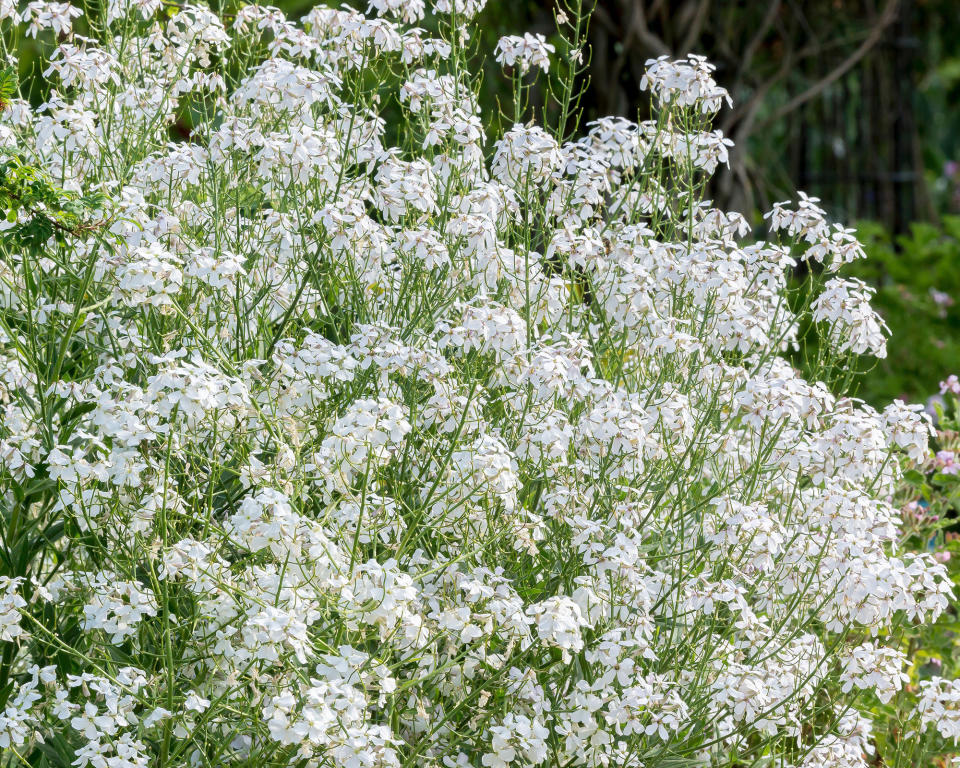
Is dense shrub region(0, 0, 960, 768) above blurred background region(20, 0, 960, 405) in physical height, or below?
below

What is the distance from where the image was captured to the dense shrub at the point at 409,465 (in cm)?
212

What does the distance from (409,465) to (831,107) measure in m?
5.16

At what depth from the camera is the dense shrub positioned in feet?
6.94

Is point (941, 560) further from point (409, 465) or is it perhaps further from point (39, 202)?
point (39, 202)

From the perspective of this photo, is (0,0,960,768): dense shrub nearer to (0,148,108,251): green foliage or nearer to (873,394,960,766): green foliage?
(0,148,108,251): green foliage

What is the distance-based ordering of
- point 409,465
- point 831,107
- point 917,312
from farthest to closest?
point 831,107
point 917,312
point 409,465

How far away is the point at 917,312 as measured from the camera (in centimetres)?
584

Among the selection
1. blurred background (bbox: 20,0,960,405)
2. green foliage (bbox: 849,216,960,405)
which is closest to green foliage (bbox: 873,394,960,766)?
blurred background (bbox: 20,0,960,405)

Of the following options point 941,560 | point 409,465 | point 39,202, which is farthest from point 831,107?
point 39,202

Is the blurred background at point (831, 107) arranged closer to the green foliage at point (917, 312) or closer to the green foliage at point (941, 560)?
the green foliage at point (917, 312)

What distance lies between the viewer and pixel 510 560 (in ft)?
7.93

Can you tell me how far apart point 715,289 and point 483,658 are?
859 mm

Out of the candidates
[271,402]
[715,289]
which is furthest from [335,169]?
[715,289]

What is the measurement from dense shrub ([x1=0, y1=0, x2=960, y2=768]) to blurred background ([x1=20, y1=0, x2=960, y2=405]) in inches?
80.8
